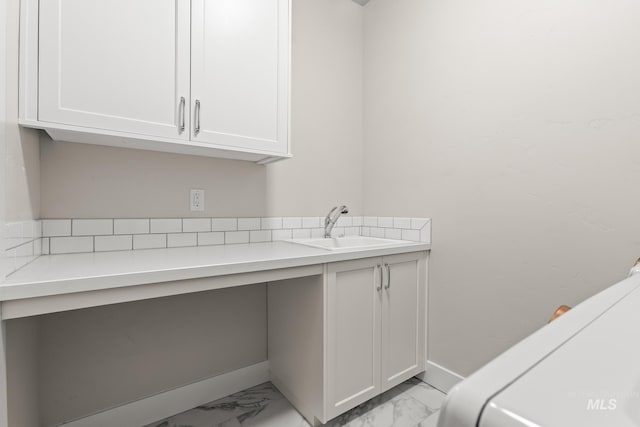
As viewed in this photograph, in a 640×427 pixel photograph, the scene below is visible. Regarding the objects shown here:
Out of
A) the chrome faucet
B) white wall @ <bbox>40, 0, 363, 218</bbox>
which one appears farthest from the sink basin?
white wall @ <bbox>40, 0, 363, 218</bbox>

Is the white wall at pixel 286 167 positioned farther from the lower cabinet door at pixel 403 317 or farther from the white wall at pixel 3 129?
the lower cabinet door at pixel 403 317

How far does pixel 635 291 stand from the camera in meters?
0.54

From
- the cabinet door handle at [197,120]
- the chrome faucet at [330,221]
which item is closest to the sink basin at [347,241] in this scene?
the chrome faucet at [330,221]

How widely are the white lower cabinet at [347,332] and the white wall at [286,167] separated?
62cm

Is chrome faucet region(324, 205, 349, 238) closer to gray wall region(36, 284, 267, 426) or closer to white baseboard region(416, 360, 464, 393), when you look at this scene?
gray wall region(36, 284, 267, 426)

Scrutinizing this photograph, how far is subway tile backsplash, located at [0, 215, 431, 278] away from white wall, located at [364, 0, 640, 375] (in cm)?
17

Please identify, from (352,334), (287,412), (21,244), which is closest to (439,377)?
(352,334)

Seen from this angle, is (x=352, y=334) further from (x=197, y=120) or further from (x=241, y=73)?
(x=241, y=73)

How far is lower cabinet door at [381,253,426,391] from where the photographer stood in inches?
64.1

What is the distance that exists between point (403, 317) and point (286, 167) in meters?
1.15

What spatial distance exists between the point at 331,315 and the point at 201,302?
2.46ft

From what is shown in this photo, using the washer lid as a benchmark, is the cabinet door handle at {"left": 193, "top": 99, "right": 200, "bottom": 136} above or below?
above

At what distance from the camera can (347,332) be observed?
147cm

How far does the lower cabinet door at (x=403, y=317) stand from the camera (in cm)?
163
